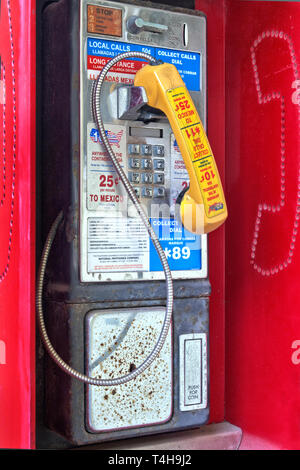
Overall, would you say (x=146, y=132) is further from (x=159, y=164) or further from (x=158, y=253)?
(x=158, y=253)

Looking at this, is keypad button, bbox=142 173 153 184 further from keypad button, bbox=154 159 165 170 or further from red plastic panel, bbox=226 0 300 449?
red plastic panel, bbox=226 0 300 449

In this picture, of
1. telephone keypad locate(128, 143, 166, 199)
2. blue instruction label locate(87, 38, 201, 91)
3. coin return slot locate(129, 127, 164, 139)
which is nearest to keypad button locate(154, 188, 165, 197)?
telephone keypad locate(128, 143, 166, 199)

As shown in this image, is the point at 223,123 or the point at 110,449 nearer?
the point at 110,449

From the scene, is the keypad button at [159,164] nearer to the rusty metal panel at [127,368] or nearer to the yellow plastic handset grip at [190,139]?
the yellow plastic handset grip at [190,139]

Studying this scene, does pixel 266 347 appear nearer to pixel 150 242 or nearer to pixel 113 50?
pixel 150 242

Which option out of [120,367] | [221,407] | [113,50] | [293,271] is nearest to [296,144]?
[293,271]

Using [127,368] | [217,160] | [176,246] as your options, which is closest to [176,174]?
[176,246]

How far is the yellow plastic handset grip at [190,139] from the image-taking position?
1175 mm

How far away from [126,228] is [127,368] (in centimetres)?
27

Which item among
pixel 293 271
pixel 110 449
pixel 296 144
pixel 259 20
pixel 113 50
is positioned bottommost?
pixel 110 449

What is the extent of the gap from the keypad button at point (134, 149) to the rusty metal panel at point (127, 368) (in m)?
0.30

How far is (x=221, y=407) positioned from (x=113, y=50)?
857mm

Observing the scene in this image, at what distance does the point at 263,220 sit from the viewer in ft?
4.49

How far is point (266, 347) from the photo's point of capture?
4.48 ft
